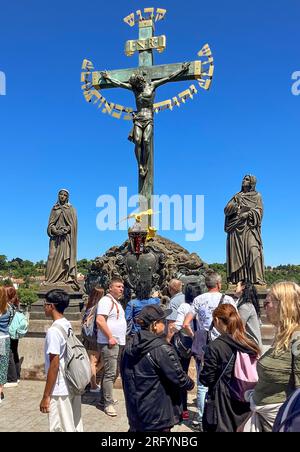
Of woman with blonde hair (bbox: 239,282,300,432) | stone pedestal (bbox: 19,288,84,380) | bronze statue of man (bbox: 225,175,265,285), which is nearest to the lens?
woman with blonde hair (bbox: 239,282,300,432)

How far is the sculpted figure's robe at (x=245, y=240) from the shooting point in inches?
315

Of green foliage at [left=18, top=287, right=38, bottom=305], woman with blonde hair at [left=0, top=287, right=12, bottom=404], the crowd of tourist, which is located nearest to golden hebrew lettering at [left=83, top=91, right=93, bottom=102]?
woman with blonde hair at [left=0, top=287, right=12, bottom=404]

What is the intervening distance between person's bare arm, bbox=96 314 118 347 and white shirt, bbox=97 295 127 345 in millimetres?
61

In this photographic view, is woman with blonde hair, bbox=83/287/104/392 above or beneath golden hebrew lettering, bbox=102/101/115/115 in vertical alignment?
beneath

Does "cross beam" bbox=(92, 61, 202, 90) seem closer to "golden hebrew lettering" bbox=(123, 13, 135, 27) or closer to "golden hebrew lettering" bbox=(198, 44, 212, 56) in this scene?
"golden hebrew lettering" bbox=(198, 44, 212, 56)

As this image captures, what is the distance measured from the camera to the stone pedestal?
733 centimetres

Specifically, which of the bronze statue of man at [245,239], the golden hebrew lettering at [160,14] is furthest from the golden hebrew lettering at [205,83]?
the bronze statue of man at [245,239]

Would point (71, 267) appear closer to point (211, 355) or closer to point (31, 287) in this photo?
point (211, 355)

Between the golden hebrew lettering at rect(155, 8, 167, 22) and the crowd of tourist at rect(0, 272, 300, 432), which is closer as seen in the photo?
the crowd of tourist at rect(0, 272, 300, 432)

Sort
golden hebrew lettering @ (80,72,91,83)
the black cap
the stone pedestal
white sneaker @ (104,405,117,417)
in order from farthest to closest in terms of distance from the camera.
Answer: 1. golden hebrew lettering @ (80,72,91,83)
2. the stone pedestal
3. white sneaker @ (104,405,117,417)
4. the black cap

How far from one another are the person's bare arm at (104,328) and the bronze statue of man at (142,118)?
5922mm

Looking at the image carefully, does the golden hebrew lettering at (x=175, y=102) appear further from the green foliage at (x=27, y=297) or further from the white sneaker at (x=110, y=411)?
the green foliage at (x=27, y=297)

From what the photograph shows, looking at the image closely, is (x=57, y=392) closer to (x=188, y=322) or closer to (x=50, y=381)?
(x=50, y=381)
